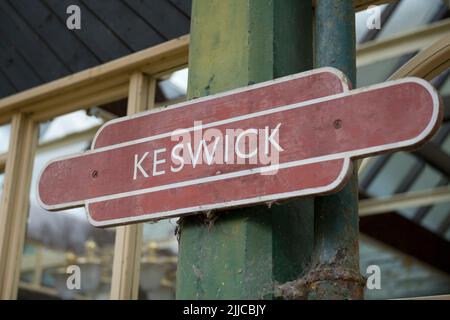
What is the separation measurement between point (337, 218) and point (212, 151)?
32 cm

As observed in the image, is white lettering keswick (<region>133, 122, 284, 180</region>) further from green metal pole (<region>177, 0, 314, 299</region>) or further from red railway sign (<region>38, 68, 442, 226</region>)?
green metal pole (<region>177, 0, 314, 299</region>)

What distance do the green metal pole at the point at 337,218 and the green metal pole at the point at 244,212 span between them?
98mm

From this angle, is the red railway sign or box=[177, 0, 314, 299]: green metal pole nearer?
the red railway sign

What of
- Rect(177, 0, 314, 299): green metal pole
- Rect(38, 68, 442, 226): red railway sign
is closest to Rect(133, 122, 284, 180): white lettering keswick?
Rect(38, 68, 442, 226): red railway sign

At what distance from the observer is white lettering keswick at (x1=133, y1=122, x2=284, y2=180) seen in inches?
68.9

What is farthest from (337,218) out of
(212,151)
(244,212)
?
(212,151)

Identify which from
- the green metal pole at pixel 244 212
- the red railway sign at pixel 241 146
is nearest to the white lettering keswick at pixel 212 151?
the red railway sign at pixel 241 146

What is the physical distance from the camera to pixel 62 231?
6570mm

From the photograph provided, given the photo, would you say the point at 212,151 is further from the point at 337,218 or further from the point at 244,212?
the point at 337,218

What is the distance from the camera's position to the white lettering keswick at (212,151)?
1.75 metres

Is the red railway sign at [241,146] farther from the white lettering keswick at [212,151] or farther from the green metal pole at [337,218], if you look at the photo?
the green metal pole at [337,218]

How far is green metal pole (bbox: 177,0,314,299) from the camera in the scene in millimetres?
1751
